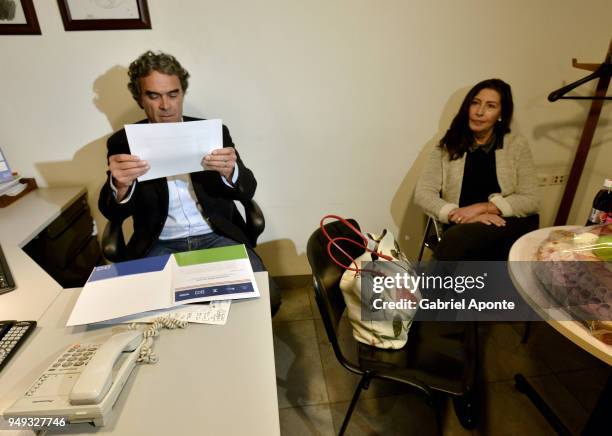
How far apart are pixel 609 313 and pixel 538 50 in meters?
1.52

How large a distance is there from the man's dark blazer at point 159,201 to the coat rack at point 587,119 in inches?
63.1

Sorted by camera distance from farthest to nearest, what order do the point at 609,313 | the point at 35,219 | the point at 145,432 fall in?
the point at 35,219 < the point at 609,313 < the point at 145,432

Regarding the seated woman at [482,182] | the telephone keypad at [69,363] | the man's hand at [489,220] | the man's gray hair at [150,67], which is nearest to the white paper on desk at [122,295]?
the telephone keypad at [69,363]

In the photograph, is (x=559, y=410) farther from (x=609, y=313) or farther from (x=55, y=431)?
(x=55, y=431)

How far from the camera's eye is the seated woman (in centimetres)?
160

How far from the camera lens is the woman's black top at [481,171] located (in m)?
1.76

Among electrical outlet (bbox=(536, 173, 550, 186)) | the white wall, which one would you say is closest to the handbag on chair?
the white wall

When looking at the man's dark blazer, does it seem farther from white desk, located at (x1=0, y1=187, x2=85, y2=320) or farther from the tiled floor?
the tiled floor

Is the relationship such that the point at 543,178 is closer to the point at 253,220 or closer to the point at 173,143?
the point at 253,220

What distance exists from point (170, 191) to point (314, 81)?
0.87 metres

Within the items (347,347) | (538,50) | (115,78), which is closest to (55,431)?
(347,347)

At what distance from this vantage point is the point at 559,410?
1.47m

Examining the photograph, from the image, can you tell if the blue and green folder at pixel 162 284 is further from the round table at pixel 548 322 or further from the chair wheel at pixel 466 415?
the chair wheel at pixel 466 415

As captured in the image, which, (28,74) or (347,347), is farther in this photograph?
(347,347)
